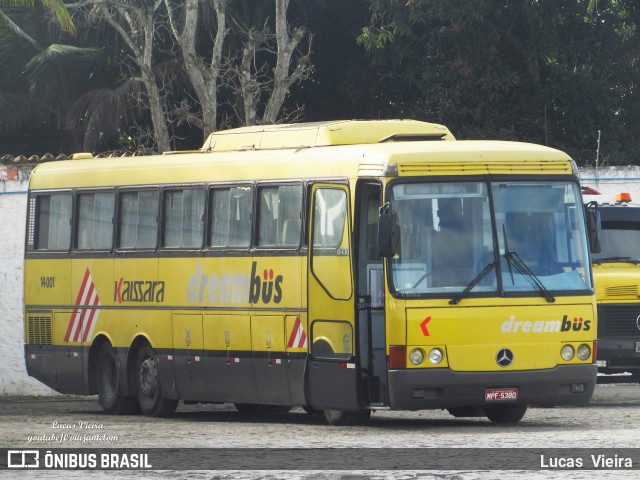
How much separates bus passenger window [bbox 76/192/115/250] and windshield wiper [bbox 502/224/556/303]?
19.9 feet

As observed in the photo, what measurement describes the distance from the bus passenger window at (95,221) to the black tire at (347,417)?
4644 mm

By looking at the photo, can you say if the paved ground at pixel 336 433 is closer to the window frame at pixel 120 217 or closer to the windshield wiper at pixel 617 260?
the windshield wiper at pixel 617 260

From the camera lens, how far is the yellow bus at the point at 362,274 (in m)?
15.1

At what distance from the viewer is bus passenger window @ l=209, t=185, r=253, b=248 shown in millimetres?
17203

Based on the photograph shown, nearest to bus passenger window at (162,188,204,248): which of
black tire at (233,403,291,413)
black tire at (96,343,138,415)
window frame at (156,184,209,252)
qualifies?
window frame at (156,184,209,252)

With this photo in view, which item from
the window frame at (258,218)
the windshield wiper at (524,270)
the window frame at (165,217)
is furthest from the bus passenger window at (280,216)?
the windshield wiper at (524,270)

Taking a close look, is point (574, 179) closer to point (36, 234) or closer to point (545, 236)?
point (545, 236)

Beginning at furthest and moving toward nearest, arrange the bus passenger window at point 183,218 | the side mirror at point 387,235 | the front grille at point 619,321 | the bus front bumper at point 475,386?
the front grille at point 619,321 < the bus passenger window at point 183,218 < the bus front bumper at point 475,386 < the side mirror at point 387,235

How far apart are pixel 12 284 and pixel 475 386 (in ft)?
35.9

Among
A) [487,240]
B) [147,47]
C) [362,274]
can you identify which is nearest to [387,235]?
[362,274]

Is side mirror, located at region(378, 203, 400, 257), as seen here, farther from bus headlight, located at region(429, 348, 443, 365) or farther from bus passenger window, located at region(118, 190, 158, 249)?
bus passenger window, located at region(118, 190, 158, 249)

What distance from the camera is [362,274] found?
15562 millimetres

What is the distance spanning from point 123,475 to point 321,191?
539 centimetres

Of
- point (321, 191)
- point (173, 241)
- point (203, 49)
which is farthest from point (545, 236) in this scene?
point (203, 49)
